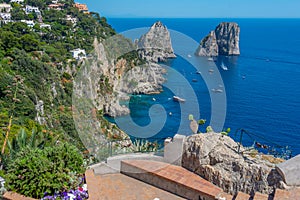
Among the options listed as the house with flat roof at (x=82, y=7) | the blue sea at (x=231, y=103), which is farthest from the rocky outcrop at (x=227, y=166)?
the house with flat roof at (x=82, y=7)

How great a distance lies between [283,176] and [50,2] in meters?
76.1

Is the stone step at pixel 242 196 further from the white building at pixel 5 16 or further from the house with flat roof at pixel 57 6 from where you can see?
the house with flat roof at pixel 57 6

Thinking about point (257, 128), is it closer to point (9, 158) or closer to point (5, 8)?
point (9, 158)

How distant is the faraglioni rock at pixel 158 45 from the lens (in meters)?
70.0

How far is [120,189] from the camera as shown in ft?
20.1

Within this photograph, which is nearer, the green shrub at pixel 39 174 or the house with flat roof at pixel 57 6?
the green shrub at pixel 39 174

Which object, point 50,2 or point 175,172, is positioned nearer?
point 175,172

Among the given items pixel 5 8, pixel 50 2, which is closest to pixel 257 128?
pixel 5 8

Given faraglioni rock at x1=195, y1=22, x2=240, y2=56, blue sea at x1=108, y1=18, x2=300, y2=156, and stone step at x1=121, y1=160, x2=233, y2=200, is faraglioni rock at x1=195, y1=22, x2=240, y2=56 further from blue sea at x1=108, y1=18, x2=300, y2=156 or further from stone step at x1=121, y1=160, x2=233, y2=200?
stone step at x1=121, y1=160, x2=233, y2=200

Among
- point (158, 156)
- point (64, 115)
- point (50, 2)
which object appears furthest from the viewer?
point (50, 2)

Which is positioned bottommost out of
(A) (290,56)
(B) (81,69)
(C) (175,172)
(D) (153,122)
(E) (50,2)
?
(D) (153,122)

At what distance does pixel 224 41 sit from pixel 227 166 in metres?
97.2

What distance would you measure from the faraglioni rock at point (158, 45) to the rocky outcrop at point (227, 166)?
60.3m

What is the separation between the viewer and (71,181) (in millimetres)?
5234
